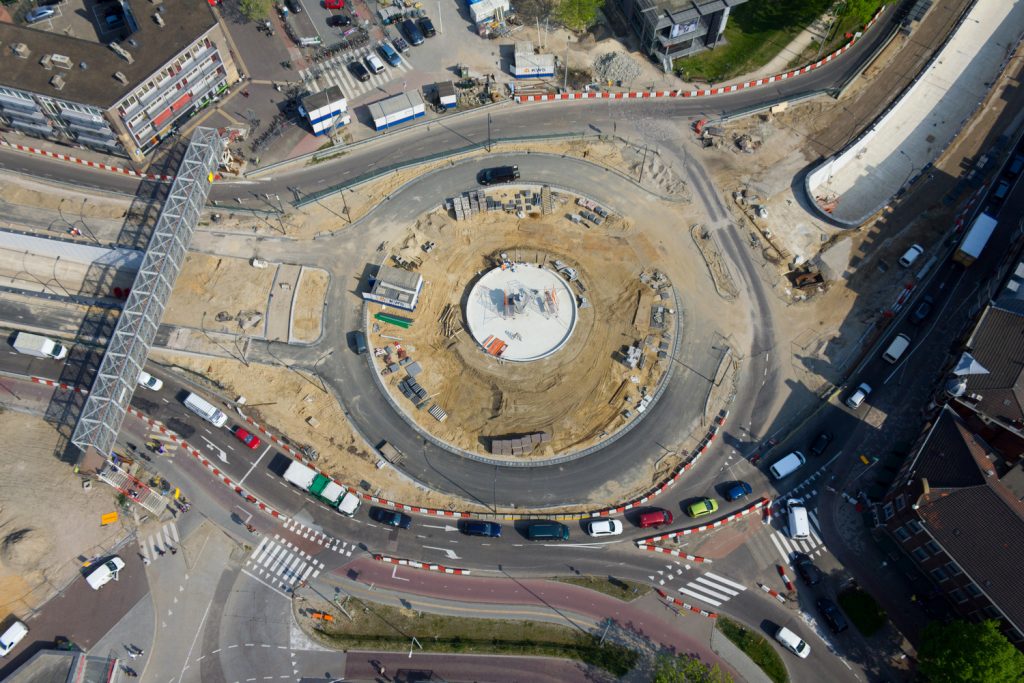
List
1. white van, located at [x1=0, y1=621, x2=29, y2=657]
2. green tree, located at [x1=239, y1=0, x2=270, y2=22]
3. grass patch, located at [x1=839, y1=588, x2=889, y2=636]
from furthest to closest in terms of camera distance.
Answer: green tree, located at [x1=239, y1=0, x2=270, y2=22]
grass patch, located at [x1=839, y1=588, x2=889, y2=636]
white van, located at [x1=0, y1=621, x2=29, y2=657]

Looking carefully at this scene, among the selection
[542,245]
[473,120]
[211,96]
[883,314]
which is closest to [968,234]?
[883,314]

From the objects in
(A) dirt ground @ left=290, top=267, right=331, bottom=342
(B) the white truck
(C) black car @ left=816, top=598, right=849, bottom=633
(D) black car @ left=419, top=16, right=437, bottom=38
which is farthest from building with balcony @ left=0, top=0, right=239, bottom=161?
(C) black car @ left=816, top=598, right=849, bottom=633

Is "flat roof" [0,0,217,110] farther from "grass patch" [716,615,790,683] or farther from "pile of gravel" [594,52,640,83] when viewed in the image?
"grass patch" [716,615,790,683]

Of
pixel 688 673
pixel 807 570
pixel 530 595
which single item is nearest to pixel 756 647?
pixel 688 673

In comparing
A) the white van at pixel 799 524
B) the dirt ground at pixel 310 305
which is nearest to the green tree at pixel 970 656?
the white van at pixel 799 524

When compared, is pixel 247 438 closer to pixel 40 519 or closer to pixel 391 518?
pixel 391 518

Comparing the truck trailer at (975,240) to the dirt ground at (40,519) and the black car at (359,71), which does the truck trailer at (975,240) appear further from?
the dirt ground at (40,519)
